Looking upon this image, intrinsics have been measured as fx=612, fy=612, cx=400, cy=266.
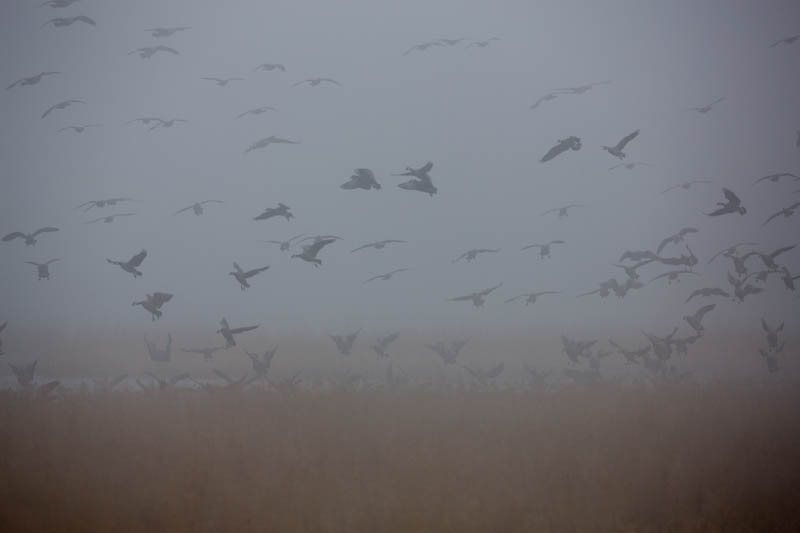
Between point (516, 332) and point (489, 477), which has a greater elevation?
point (489, 477)

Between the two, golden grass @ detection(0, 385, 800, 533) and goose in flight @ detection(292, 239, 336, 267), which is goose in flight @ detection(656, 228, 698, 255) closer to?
golden grass @ detection(0, 385, 800, 533)

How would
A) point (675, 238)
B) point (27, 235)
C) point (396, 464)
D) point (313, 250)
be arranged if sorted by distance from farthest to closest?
point (675, 238) → point (27, 235) → point (313, 250) → point (396, 464)

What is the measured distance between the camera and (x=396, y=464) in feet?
34.1

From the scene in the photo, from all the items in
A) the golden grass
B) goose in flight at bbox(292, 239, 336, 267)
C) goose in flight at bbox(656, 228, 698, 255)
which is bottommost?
the golden grass

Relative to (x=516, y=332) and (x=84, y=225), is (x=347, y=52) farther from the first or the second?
(x=516, y=332)

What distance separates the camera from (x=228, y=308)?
1779 inches

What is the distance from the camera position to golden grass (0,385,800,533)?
8.67 metres

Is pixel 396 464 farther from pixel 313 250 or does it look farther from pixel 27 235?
pixel 27 235

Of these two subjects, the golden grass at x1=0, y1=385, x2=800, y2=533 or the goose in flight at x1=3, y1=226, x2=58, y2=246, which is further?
the goose in flight at x1=3, y1=226, x2=58, y2=246

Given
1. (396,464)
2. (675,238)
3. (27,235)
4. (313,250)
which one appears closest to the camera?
(396,464)

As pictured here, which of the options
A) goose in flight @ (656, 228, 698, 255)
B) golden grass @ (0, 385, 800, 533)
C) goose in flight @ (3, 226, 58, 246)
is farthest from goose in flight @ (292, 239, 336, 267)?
goose in flight @ (656, 228, 698, 255)

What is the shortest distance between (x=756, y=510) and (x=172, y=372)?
58.2ft

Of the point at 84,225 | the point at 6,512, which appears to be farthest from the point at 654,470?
the point at 84,225

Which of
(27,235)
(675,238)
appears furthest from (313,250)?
(675,238)
